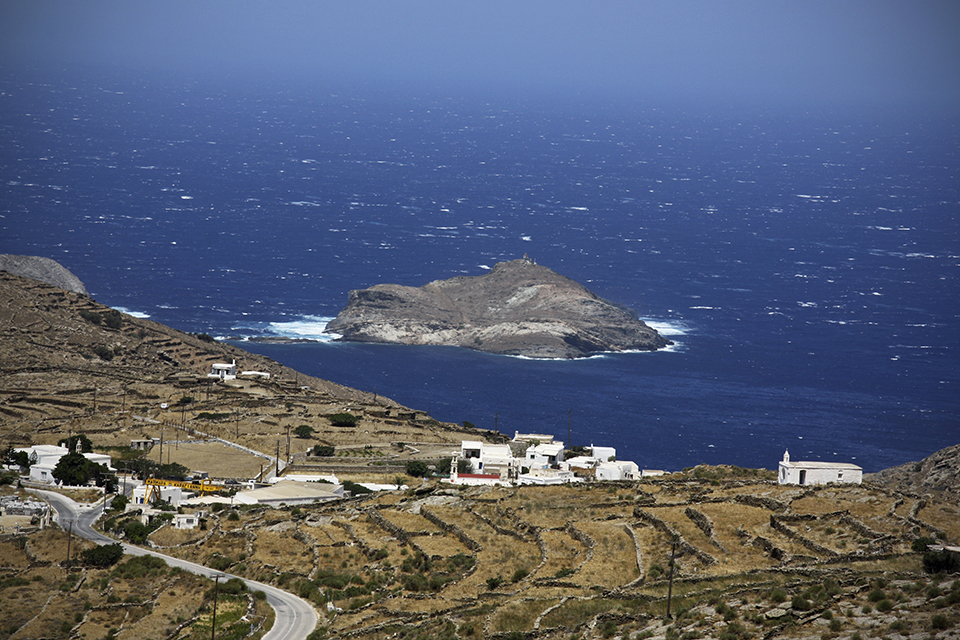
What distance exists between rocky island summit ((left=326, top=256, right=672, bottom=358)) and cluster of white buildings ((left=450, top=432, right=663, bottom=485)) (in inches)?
2895

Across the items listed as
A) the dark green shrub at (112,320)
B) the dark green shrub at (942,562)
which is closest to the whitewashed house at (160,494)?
the dark green shrub at (942,562)

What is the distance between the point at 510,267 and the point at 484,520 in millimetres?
130241

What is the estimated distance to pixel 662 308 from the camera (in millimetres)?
182125

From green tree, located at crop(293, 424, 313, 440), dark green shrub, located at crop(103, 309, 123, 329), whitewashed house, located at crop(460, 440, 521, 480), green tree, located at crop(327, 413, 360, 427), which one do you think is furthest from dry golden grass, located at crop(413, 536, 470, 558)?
dark green shrub, located at crop(103, 309, 123, 329)

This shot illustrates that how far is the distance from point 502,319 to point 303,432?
83829mm

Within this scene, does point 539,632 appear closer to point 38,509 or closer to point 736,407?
point 38,509

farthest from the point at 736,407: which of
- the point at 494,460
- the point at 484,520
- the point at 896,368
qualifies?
the point at 484,520

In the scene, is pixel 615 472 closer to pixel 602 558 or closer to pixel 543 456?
pixel 543 456

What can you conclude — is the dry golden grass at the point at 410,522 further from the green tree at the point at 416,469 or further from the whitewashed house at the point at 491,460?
the green tree at the point at 416,469

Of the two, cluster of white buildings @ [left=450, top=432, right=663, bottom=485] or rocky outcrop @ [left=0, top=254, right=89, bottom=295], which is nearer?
cluster of white buildings @ [left=450, top=432, right=663, bottom=485]

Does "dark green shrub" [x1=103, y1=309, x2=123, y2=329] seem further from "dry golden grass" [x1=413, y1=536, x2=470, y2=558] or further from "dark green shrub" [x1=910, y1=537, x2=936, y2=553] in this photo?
"dark green shrub" [x1=910, y1=537, x2=936, y2=553]

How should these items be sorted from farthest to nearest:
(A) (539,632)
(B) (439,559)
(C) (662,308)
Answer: (C) (662,308)
(B) (439,559)
(A) (539,632)

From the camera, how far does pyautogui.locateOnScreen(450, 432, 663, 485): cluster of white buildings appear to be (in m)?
71.6

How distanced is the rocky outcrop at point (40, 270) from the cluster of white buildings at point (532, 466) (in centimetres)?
8712
